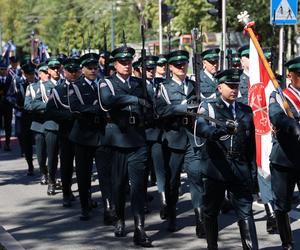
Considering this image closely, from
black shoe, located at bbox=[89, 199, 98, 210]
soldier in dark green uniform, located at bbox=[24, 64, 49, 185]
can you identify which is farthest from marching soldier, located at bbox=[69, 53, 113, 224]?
soldier in dark green uniform, located at bbox=[24, 64, 49, 185]

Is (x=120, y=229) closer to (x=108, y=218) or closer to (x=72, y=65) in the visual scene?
(x=108, y=218)

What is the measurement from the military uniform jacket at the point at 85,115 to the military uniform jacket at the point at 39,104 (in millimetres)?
1936

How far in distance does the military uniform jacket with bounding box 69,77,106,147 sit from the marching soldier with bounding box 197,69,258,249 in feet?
9.31

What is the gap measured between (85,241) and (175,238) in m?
0.98

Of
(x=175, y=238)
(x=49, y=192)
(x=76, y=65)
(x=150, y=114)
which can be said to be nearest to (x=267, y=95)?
(x=150, y=114)

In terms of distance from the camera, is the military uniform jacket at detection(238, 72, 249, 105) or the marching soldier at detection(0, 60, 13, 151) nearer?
the military uniform jacket at detection(238, 72, 249, 105)

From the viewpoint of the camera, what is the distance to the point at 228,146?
7016 mm

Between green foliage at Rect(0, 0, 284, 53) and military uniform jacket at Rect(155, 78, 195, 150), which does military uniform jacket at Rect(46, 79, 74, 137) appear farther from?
green foliage at Rect(0, 0, 284, 53)

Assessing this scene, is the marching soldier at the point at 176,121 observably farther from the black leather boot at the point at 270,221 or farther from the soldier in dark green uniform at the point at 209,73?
the black leather boot at the point at 270,221

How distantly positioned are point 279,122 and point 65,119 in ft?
14.3

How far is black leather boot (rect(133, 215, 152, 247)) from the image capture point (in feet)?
27.3

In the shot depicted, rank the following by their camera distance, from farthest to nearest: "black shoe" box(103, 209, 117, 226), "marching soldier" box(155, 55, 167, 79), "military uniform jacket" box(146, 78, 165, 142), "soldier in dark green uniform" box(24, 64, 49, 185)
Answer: "soldier in dark green uniform" box(24, 64, 49, 185)
"marching soldier" box(155, 55, 167, 79)
"black shoe" box(103, 209, 117, 226)
"military uniform jacket" box(146, 78, 165, 142)

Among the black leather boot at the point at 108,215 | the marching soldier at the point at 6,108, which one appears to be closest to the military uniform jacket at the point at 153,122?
the black leather boot at the point at 108,215

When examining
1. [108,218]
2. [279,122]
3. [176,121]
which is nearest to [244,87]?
[176,121]
